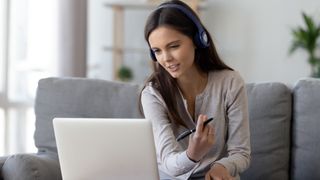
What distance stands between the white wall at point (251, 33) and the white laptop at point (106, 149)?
13.7 ft

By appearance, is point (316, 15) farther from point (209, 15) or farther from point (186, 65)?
point (186, 65)

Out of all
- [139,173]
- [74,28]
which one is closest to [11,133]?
[74,28]

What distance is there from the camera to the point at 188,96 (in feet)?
5.94

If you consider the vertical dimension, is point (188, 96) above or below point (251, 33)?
below

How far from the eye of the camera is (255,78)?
5539 millimetres

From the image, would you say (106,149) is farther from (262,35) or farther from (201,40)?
(262,35)

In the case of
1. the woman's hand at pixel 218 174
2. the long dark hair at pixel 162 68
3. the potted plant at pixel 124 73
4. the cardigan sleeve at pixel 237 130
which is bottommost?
the potted plant at pixel 124 73

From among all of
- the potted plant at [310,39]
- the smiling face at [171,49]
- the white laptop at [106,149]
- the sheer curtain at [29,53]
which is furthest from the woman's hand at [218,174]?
the potted plant at [310,39]

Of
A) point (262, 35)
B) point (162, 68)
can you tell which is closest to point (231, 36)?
point (262, 35)

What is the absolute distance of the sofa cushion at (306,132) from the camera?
2043 mm

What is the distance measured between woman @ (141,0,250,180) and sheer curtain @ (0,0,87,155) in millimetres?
1221

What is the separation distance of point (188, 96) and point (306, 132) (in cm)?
55

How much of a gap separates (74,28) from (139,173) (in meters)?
1.69

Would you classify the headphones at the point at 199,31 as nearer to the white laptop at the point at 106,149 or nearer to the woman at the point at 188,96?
the woman at the point at 188,96
